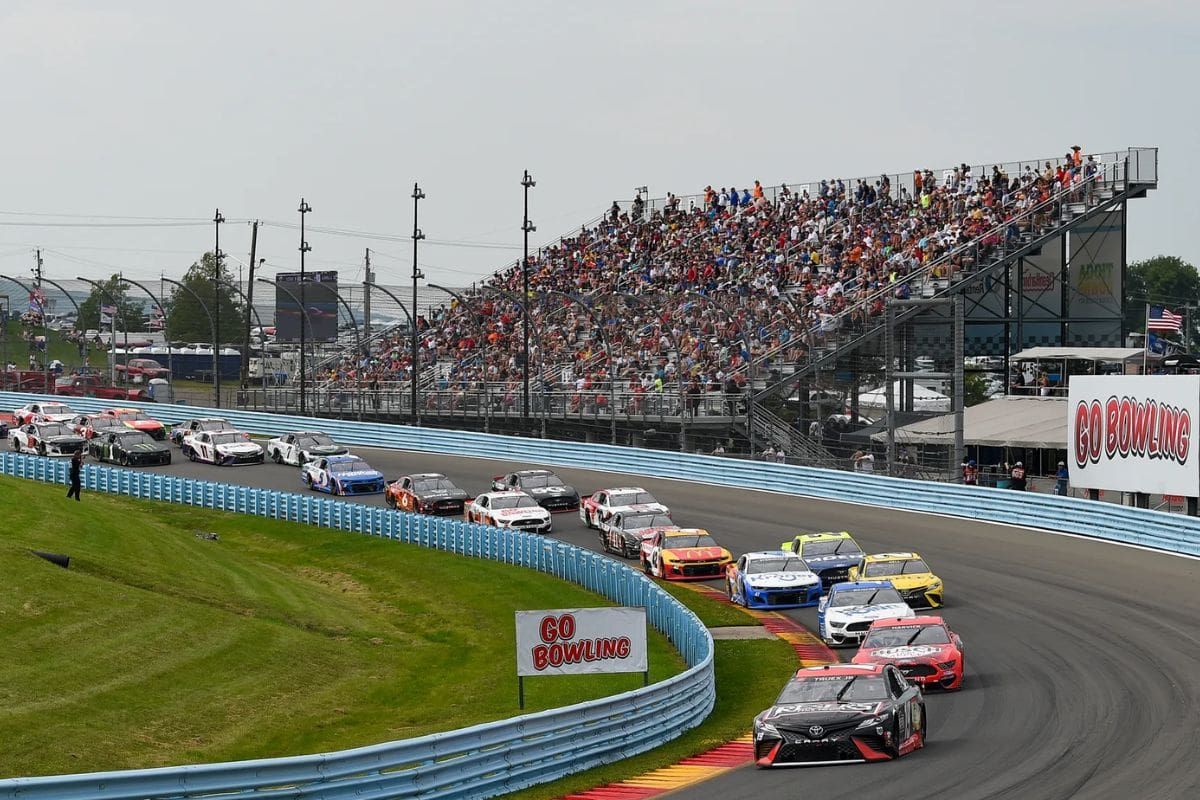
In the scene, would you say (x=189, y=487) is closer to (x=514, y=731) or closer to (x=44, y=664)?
(x=44, y=664)

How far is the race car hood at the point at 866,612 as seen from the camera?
85.5 ft

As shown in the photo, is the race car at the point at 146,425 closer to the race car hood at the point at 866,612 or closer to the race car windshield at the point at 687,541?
the race car windshield at the point at 687,541

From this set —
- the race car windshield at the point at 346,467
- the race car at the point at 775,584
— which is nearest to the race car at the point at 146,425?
the race car windshield at the point at 346,467

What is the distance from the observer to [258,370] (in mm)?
110625

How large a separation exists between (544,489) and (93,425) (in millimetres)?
21883

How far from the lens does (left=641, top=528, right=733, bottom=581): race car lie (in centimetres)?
3406

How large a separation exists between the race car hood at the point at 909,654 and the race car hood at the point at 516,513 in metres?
18.3

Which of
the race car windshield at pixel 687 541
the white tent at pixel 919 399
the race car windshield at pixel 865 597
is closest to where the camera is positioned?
the race car windshield at pixel 865 597

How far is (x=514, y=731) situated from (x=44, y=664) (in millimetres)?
8939

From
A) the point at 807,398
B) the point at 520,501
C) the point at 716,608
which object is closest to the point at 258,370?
the point at 807,398

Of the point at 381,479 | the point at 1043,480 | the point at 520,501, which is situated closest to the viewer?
the point at 520,501

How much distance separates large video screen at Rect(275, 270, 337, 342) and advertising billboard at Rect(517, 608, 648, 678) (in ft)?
192

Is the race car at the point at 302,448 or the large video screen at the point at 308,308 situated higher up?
the large video screen at the point at 308,308

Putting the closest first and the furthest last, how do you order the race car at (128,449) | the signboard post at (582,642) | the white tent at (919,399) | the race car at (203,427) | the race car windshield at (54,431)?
1. the signboard post at (582,642)
2. the race car at (128,449)
3. the race car windshield at (54,431)
4. the race car at (203,427)
5. the white tent at (919,399)
